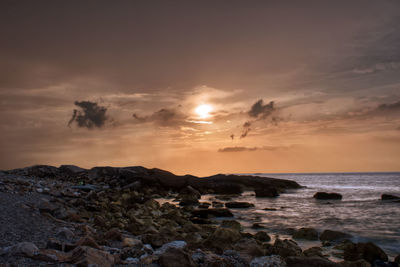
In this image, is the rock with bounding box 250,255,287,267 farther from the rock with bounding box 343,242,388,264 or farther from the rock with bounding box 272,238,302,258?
the rock with bounding box 343,242,388,264

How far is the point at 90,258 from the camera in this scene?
5.51 metres

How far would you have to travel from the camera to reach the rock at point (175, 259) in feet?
19.6

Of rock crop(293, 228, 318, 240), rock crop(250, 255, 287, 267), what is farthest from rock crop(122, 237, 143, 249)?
rock crop(293, 228, 318, 240)

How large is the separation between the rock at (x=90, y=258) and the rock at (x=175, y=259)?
1.10 m

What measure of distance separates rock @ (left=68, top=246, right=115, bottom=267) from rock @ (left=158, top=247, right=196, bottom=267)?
43.3 inches

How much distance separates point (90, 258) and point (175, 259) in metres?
1.78

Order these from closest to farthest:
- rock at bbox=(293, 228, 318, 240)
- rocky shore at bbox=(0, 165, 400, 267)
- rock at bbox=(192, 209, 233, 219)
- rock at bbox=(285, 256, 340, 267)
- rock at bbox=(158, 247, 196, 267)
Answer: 1. rocky shore at bbox=(0, 165, 400, 267)
2. rock at bbox=(158, 247, 196, 267)
3. rock at bbox=(285, 256, 340, 267)
4. rock at bbox=(293, 228, 318, 240)
5. rock at bbox=(192, 209, 233, 219)

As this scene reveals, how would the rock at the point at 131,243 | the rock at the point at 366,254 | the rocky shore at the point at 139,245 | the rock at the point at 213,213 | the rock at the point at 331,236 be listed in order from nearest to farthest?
1. the rocky shore at the point at 139,245
2. the rock at the point at 131,243
3. the rock at the point at 366,254
4. the rock at the point at 331,236
5. the rock at the point at 213,213

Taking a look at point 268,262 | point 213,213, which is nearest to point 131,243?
point 268,262

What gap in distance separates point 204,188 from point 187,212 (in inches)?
1131

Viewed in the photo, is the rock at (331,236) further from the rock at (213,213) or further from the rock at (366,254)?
the rock at (213,213)

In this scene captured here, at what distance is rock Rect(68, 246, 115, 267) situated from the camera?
538cm

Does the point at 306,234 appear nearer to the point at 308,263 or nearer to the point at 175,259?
the point at 308,263

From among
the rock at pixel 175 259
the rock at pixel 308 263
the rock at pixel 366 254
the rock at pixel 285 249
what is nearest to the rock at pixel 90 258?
the rock at pixel 175 259
